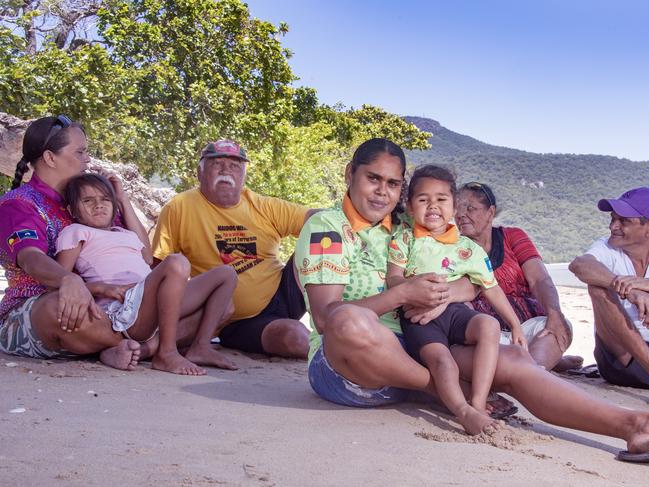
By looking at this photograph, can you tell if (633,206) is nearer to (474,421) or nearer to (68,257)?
(474,421)

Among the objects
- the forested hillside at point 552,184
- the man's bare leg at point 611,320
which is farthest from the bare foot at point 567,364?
the forested hillside at point 552,184

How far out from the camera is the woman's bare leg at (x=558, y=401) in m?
2.97

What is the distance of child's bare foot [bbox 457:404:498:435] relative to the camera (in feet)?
10.0

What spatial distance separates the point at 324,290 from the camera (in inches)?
134

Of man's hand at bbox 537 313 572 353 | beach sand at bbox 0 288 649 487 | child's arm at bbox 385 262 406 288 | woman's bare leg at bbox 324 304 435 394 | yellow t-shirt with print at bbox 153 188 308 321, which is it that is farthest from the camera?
yellow t-shirt with print at bbox 153 188 308 321

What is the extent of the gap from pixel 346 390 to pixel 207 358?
1408 millimetres

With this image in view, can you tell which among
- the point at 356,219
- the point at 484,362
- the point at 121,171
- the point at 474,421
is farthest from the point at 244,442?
the point at 121,171

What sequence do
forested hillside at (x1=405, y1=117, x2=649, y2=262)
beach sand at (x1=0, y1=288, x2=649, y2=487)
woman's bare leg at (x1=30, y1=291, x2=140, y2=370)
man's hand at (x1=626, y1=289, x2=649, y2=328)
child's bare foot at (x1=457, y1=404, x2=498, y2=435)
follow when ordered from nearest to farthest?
1. beach sand at (x1=0, y1=288, x2=649, y2=487)
2. child's bare foot at (x1=457, y1=404, x2=498, y2=435)
3. woman's bare leg at (x1=30, y1=291, x2=140, y2=370)
4. man's hand at (x1=626, y1=289, x2=649, y2=328)
5. forested hillside at (x1=405, y1=117, x2=649, y2=262)

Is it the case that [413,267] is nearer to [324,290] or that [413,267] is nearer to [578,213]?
[324,290]

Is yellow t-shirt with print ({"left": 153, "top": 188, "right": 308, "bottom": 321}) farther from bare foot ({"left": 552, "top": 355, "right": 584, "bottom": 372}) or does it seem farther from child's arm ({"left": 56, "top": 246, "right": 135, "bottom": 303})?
bare foot ({"left": 552, "top": 355, "right": 584, "bottom": 372})

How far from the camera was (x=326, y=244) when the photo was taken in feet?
11.2

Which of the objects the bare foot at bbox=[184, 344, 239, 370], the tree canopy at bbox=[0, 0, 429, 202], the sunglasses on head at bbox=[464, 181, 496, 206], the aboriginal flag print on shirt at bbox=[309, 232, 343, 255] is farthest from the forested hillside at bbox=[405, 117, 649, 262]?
the aboriginal flag print on shirt at bbox=[309, 232, 343, 255]

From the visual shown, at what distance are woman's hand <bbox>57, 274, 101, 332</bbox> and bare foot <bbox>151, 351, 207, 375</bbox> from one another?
0.51m

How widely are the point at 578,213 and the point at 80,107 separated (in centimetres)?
4773
